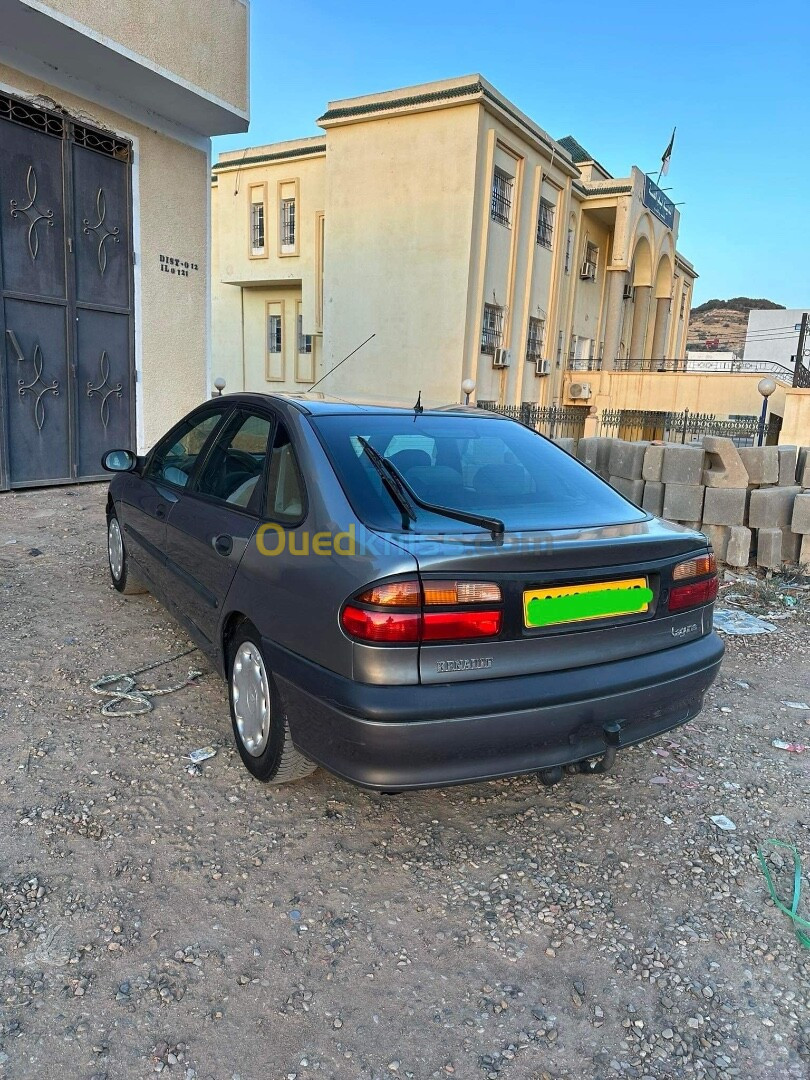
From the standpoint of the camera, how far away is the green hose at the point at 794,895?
2283 mm

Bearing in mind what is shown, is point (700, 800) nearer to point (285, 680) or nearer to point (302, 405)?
point (285, 680)

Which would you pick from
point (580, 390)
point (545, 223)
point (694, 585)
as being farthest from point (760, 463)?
point (580, 390)

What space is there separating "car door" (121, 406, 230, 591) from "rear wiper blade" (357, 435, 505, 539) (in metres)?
1.22

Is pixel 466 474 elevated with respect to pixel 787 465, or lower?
elevated

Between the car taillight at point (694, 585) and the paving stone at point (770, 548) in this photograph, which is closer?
the car taillight at point (694, 585)

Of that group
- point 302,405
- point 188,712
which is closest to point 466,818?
point 188,712

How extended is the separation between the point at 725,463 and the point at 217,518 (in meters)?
5.22

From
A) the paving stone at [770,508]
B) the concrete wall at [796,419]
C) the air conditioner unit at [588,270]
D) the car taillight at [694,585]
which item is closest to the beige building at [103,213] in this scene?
the paving stone at [770,508]

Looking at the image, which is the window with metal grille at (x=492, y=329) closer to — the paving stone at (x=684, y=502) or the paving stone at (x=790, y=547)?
the paving stone at (x=684, y=502)

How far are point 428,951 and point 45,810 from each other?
4.98ft

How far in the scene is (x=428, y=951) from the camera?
7.02 feet

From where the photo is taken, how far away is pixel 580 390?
949 inches

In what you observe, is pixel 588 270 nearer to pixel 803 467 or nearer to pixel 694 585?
pixel 803 467

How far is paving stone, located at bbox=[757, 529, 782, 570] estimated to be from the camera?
6.67m
